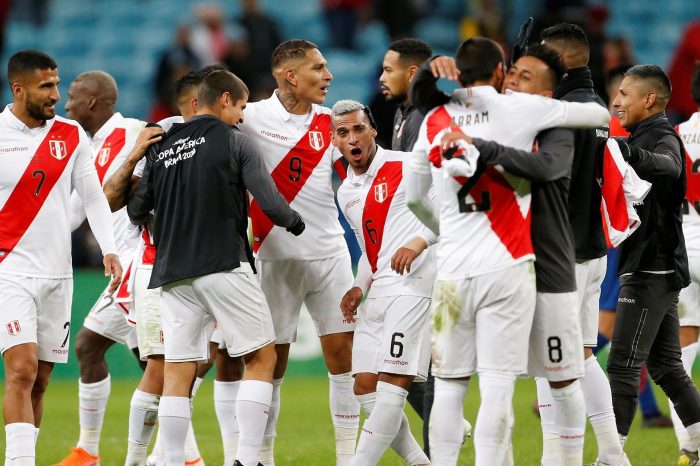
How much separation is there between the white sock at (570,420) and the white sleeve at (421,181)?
45.6 inches

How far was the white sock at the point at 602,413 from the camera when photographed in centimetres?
695

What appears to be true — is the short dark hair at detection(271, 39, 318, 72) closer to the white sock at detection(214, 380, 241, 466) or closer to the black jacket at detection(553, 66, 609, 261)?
the black jacket at detection(553, 66, 609, 261)

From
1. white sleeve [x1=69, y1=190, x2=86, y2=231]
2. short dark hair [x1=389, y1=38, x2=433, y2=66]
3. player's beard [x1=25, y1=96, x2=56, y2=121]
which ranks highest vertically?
short dark hair [x1=389, y1=38, x2=433, y2=66]

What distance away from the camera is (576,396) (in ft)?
20.1

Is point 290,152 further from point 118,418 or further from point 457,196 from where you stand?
point 118,418

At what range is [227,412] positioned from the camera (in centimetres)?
780

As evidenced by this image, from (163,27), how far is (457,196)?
13.8 meters

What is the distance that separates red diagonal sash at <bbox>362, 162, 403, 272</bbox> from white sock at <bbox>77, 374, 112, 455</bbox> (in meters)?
2.48

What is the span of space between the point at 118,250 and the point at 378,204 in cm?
235

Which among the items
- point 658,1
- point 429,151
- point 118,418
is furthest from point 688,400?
point 658,1

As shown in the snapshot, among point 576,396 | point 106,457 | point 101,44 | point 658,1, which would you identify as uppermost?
point 658,1

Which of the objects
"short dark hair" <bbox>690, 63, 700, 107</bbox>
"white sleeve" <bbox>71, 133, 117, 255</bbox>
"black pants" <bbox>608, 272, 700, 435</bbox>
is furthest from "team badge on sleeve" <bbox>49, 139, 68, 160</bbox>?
"short dark hair" <bbox>690, 63, 700, 107</bbox>

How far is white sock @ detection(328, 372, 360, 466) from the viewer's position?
7.65m

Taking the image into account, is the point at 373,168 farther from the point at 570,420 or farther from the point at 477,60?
the point at 570,420
